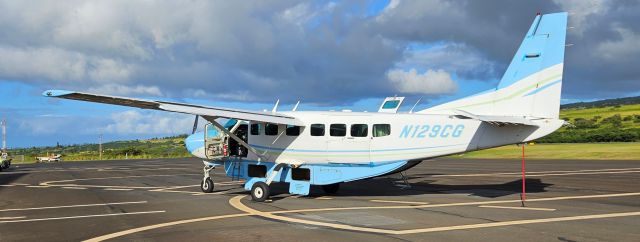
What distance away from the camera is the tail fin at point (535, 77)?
1530 centimetres

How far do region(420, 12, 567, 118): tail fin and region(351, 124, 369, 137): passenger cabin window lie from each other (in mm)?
3456

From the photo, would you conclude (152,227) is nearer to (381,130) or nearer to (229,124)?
(381,130)

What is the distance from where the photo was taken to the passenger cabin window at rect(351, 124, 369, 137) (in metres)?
17.1

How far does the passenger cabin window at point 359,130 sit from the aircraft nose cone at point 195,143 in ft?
20.6

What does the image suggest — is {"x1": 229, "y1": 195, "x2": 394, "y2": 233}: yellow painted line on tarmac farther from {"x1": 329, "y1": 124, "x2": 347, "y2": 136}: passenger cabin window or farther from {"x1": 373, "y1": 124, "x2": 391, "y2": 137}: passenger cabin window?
{"x1": 373, "y1": 124, "x2": 391, "y2": 137}: passenger cabin window

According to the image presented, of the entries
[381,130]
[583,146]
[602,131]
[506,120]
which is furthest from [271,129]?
[602,131]

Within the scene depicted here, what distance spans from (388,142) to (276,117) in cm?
375

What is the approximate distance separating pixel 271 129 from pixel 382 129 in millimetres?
3942

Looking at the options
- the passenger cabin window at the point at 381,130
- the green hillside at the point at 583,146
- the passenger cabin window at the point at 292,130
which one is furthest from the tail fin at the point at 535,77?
the green hillside at the point at 583,146

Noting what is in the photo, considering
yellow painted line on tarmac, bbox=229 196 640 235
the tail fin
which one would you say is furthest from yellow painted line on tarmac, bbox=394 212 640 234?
the tail fin

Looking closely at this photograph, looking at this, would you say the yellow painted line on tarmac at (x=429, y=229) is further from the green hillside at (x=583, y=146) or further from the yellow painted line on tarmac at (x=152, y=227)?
the green hillside at (x=583, y=146)

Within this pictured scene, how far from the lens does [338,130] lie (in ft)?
57.1

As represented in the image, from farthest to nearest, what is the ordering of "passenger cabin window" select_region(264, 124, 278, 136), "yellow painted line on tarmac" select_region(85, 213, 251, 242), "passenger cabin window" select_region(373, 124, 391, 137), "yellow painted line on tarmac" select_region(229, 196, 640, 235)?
1. "passenger cabin window" select_region(264, 124, 278, 136)
2. "passenger cabin window" select_region(373, 124, 391, 137)
3. "yellow painted line on tarmac" select_region(229, 196, 640, 235)
4. "yellow painted line on tarmac" select_region(85, 213, 251, 242)

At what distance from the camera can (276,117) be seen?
17562 mm
